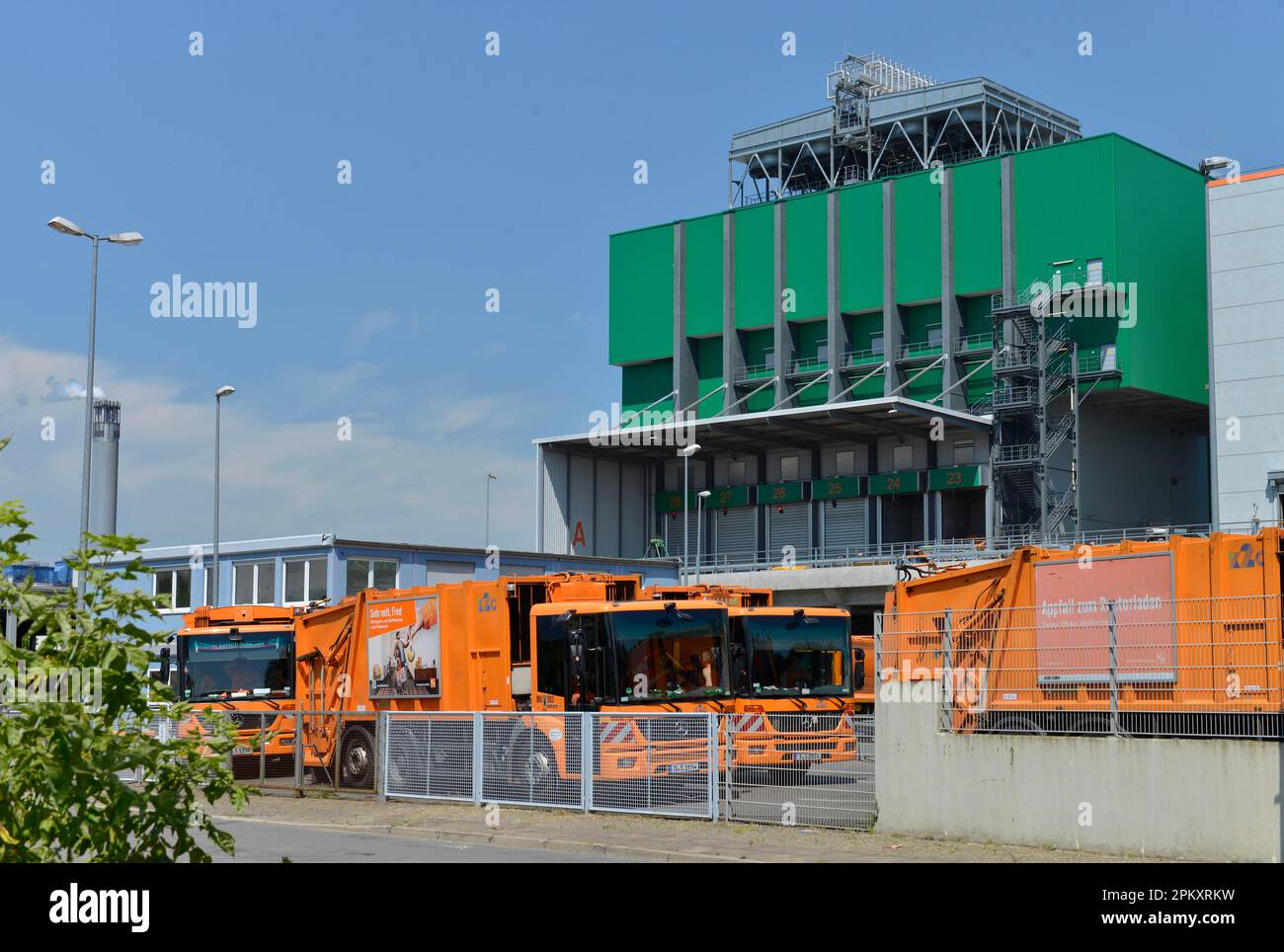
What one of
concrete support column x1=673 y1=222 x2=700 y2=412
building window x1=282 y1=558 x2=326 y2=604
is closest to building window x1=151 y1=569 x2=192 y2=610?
building window x1=282 y1=558 x2=326 y2=604

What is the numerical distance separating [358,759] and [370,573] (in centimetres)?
3279

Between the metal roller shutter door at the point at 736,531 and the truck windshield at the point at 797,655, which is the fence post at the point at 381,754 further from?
the metal roller shutter door at the point at 736,531

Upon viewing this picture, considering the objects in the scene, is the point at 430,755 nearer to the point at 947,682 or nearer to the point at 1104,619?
the point at 947,682

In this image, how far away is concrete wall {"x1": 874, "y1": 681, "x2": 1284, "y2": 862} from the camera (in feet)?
46.9

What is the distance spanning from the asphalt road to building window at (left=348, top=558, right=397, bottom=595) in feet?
119

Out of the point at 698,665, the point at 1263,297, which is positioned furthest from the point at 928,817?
the point at 1263,297

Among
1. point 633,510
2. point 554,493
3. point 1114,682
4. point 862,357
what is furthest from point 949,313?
point 1114,682

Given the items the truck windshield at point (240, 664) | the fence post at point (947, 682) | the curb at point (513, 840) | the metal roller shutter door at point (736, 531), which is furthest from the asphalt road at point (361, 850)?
the metal roller shutter door at point (736, 531)

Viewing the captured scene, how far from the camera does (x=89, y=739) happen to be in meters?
5.54

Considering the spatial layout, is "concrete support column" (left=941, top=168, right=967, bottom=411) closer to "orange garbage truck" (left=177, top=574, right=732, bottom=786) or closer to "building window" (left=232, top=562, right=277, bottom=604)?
"building window" (left=232, top=562, right=277, bottom=604)

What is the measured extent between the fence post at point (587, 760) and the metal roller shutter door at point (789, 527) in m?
58.4

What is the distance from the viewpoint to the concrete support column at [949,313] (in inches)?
2945
